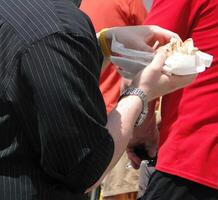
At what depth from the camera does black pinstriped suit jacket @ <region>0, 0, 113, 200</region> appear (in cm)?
111

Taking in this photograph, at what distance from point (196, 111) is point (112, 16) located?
0.90 meters

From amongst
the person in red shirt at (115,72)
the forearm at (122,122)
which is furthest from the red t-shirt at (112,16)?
the forearm at (122,122)

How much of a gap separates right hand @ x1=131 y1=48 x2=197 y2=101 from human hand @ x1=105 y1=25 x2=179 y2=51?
7cm

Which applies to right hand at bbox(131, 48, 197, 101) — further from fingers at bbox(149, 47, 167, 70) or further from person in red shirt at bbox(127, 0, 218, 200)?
person in red shirt at bbox(127, 0, 218, 200)

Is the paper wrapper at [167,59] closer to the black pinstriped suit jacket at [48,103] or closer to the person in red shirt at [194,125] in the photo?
the black pinstriped suit jacket at [48,103]

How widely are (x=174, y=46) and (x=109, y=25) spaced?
1153 millimetres

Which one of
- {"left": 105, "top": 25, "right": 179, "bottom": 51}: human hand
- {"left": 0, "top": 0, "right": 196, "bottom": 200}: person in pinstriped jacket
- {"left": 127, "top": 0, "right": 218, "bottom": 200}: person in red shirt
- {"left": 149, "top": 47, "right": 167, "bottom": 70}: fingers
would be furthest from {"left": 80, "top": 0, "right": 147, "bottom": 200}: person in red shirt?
{"left": 0, "top": 0, "right": 196, "bottom": 200}: person in pinstriped jacket

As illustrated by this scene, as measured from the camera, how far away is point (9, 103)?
3.70ft

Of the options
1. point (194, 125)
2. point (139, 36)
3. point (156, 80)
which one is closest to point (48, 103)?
point (156, 80)

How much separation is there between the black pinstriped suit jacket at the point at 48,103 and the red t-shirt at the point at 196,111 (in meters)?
0.69

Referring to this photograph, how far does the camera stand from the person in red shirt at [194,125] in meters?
1.87

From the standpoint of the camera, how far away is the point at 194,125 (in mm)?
1887

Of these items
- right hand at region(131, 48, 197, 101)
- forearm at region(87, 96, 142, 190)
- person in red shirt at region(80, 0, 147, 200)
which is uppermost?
right hand at region(131, 48, 197, 101)

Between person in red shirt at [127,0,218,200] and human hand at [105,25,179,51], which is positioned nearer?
human hand at [105,25,179,51]
